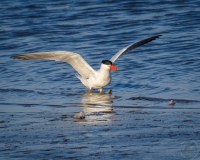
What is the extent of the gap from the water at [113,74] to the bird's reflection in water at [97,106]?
0.02 metres

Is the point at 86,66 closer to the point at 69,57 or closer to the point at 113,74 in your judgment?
the point at 69,57

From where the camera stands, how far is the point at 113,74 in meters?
13.8

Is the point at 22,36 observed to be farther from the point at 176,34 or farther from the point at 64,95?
the point at 64,95

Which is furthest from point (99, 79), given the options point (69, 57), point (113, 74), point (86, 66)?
point (113, 74)

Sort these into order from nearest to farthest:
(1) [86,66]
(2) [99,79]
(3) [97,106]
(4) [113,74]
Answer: (3) [97,106] < (2) [99,79] < (1) [86,66] < (4) [113,74]

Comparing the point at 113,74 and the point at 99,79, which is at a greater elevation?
the point at 99,79

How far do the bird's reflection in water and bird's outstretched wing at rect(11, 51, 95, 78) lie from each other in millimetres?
632

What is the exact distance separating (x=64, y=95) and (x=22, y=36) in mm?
8135

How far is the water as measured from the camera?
7.27m

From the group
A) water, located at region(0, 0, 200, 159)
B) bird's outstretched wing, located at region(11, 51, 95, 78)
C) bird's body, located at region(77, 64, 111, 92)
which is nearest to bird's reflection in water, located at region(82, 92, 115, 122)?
water, located at region(0, 0, 200, 159)

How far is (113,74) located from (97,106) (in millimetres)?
3821

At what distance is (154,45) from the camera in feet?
53.2

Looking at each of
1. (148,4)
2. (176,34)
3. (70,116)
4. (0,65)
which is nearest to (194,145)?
(70,116)

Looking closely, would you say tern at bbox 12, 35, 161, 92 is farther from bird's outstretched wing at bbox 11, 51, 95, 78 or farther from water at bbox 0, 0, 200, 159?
water at bbox 0, 0, 200, 159
